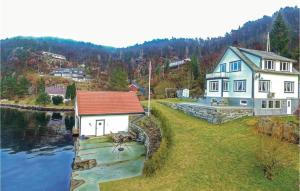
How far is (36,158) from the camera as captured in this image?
29.1 metres

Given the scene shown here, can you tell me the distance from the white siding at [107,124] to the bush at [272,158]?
23384 mm

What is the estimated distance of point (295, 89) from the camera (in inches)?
1437

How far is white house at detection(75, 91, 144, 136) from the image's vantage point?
1436 inches

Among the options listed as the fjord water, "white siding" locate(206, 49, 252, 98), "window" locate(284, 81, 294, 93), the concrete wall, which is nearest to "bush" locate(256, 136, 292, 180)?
the concrete wall

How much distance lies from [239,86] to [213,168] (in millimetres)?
19873

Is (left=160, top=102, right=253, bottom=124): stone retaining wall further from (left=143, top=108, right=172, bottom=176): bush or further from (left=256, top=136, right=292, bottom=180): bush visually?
(left=256, top=136, right=292, bottom=180): bush

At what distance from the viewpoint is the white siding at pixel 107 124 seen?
3625 cm

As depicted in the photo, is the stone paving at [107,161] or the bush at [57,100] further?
the bush at [57,100]

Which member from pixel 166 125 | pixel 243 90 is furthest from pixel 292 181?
pixel 243 90

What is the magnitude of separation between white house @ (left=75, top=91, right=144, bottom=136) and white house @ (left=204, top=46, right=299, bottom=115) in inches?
581

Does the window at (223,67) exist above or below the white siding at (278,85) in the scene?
above

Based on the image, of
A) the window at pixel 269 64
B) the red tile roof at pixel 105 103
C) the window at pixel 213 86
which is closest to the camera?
the window at pixel 269 64

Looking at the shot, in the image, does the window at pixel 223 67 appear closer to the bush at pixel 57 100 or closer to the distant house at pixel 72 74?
the bush at pixel 57 100

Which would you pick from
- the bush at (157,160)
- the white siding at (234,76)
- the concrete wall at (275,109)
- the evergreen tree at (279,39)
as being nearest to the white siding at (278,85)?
the concrete wall at (275,109)
